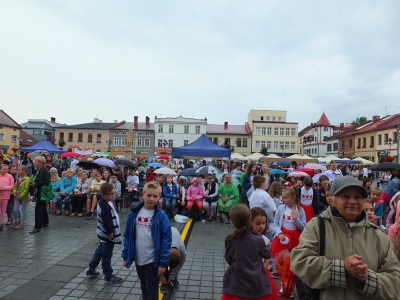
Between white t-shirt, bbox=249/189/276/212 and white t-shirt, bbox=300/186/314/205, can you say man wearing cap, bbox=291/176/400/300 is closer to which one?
white t-shirt, bbox=249/189/276/212

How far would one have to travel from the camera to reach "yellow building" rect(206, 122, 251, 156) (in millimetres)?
65688

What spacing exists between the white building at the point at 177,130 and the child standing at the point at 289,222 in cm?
5912

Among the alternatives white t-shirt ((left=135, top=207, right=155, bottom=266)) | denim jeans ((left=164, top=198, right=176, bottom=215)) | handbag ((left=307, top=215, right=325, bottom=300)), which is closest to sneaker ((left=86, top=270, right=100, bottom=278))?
white t-shirt ((left=135, top=207, right=155, bottom=266))

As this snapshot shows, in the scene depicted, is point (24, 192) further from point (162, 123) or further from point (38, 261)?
point (162, 123)

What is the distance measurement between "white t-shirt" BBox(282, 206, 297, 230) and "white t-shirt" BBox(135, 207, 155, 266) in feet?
7.42

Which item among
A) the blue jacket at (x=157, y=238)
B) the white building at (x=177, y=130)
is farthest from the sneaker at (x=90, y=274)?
the white building at (x=177, y=130)

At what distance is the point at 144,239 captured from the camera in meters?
3.58

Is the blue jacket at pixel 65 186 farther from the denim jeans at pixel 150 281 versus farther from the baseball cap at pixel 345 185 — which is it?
the baseball cap at pixel 345 185

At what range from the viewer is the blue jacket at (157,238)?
3492 mm

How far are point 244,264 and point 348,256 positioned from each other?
1347mm

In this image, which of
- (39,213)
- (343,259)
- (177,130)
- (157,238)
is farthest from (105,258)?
(177,130)

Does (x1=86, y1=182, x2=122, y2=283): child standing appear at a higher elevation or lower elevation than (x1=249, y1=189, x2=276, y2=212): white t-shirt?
lower

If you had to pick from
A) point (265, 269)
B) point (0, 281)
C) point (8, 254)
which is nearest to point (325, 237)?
point (265, 269)

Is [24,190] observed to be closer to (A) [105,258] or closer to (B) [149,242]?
(A) [105,258]
